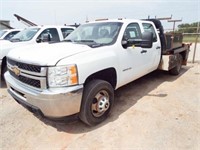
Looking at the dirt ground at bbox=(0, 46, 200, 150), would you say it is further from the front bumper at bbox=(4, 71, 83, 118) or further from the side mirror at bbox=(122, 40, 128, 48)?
the side mirror at bbox=(122, 40, 128, 48)

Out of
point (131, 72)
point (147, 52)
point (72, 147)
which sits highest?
point (147, 52)

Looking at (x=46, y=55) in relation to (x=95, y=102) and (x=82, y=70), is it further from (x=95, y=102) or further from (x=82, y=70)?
(x=95, y=102)

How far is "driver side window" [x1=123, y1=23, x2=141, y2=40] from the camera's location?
13.4ft

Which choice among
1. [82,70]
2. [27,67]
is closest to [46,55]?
[27,67]

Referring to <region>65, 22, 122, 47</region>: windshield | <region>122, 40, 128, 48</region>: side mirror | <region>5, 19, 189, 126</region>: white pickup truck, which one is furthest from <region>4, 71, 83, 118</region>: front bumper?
<region>122, 40, 128, 48</region>: side mirror

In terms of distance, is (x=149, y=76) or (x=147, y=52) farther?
(x=149, y=76)

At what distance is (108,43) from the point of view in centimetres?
366

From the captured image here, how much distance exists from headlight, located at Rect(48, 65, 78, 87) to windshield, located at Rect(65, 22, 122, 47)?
3.00 ft

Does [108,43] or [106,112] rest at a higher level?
[108,43]

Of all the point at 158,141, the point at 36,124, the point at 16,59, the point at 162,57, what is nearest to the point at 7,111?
the point at 36,124

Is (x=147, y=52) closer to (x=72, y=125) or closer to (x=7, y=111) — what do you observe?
(x=72, y=125)

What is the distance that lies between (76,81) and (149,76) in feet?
14.1

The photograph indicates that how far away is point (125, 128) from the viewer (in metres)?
3.30

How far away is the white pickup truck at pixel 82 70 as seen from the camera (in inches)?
108
